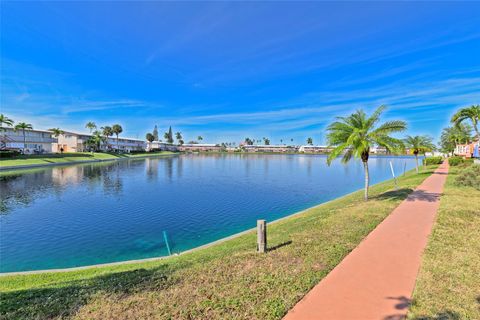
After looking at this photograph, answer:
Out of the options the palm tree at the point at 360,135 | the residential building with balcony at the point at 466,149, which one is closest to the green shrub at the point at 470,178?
the palm tree at the point at 360,135

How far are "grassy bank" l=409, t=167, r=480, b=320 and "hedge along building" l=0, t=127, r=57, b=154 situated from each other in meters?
77.6

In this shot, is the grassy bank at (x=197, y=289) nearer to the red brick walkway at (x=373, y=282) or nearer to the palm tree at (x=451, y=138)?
the red brick walkway at (x=373, y=282)

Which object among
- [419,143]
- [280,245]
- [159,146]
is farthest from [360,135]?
[159,146]

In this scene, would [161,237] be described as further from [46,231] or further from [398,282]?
[398,282]

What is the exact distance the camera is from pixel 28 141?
218 feet

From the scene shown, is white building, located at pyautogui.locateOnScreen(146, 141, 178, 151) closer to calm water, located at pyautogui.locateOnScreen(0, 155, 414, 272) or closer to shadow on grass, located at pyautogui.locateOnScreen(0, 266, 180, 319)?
calm water, located at pyautogui.locateOnScreen(0, 155, 414, 272)

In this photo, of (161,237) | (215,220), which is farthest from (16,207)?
(215,220)

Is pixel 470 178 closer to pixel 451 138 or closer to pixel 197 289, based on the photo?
pixel 197 289

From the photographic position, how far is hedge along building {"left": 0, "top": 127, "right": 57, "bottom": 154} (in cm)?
5987

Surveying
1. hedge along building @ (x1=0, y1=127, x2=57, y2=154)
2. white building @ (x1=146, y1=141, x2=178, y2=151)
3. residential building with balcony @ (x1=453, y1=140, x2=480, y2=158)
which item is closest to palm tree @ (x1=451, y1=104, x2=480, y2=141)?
residential building with balcony @ (x1=453, y1=140, x2=480, y2=158)

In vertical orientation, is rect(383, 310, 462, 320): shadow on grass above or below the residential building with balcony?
below

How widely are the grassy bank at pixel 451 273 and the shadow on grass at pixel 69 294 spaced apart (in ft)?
16.2

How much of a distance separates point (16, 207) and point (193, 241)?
14.8 meters

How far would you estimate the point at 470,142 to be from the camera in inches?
2239
